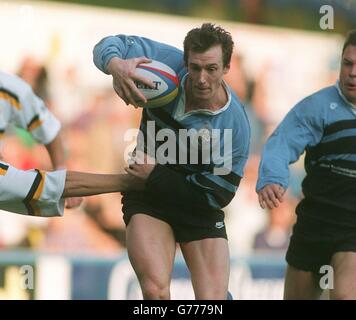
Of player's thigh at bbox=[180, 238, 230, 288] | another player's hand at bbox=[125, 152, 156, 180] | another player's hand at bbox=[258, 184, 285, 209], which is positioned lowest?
player's thigh at bbox=[180, 238, 230, 288]

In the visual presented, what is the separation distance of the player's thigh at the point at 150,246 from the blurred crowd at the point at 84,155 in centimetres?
352

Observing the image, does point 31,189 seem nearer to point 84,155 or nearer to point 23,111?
point 23,111

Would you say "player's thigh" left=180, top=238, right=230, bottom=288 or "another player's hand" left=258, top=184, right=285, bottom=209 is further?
"player's thigh" left=180, top=238, right=230, bottom=288

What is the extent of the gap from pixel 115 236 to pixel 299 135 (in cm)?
420

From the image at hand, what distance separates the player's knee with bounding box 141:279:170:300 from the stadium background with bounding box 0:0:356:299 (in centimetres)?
382

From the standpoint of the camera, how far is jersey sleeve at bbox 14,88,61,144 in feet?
20.5

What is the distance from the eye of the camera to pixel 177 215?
532 cm

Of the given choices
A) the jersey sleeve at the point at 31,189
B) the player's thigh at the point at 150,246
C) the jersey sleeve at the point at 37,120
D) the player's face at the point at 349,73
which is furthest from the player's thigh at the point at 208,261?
the jersey sleeve at the point at 37,120

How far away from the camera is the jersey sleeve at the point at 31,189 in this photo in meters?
5.04

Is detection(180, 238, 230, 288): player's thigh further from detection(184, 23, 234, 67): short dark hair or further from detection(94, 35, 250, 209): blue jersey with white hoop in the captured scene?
detection(184, 23, 234, 67): short dark hair

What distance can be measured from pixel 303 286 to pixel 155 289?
3.64 ft

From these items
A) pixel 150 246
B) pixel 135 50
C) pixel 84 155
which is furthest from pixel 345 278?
pixel 84 155

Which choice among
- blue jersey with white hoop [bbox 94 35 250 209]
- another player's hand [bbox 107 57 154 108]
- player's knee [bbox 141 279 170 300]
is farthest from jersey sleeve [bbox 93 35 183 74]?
player's knee [bbox 141 279 170 300]

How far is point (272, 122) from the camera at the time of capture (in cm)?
1048
